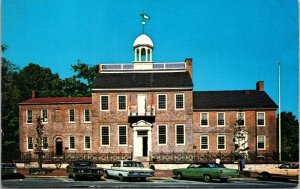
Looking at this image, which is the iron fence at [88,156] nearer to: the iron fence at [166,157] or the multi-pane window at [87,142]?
the iron fence at [166,157]

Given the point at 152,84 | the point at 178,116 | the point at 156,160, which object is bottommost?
the point at 156,160

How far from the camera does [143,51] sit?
44281 millimetres

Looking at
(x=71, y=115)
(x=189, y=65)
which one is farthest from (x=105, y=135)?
(x=189, y=65)

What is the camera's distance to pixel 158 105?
4028cm

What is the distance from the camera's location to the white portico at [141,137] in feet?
130

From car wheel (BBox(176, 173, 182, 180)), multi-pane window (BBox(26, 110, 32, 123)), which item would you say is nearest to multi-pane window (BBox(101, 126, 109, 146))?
multi-pane window (BBox(26, 110, 32, 123))

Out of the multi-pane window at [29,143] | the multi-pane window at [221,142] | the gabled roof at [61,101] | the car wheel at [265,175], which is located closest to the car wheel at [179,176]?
the car wheel at [265,175]

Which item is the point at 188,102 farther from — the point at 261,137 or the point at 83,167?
the point at 83,167

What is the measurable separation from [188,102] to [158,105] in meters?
2.48

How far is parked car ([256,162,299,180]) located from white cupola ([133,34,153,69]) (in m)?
18.5

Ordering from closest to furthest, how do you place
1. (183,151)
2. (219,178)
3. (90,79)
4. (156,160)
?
1. (219,178)
2. (156,160)
3. (183,151)
4. (90,79)

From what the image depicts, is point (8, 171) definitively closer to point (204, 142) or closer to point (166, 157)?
point (166, 157)

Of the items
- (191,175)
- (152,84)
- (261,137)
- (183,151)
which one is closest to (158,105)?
(152,84)

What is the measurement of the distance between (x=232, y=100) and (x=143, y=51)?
359 inches
